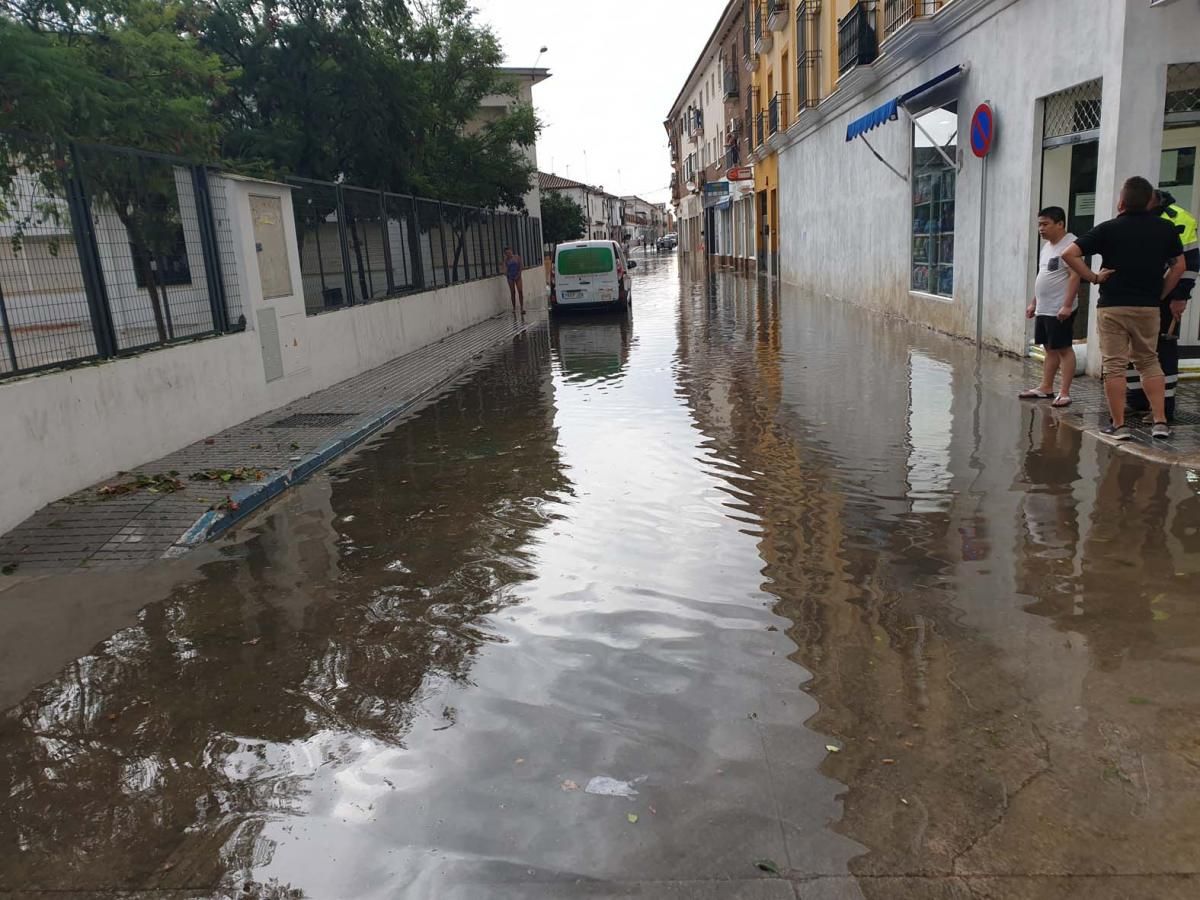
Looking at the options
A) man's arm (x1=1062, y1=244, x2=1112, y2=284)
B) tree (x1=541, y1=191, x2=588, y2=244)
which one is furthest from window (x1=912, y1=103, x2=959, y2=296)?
tree (x1=541, y1=191, x2=588, y2=244)

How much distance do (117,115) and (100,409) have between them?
14.3 feet

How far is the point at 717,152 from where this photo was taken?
50.9 meters

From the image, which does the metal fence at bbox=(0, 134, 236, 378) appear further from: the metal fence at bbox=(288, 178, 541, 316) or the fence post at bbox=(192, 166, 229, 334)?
the metal fence at bbox=(288, 178, 541, 316)

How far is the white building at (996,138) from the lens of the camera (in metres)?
8.83

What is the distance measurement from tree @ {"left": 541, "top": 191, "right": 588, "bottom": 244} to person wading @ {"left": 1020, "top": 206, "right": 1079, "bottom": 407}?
147 feet

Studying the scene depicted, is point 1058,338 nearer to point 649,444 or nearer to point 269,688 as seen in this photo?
point 649,444

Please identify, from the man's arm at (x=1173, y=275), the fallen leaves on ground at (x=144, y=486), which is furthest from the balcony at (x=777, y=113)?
the fallen leaves on ground at (x=144, y=486)

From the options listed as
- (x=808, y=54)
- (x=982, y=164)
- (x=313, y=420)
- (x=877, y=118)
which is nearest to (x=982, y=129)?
(x=982, y=164)

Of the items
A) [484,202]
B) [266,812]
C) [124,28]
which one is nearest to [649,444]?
[266,812]

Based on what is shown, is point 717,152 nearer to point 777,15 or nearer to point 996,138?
point 777,15

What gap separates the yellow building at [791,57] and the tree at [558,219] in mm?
17449

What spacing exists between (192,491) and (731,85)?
131 feet

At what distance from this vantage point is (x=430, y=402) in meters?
11.3

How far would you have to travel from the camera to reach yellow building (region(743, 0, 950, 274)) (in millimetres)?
17344
